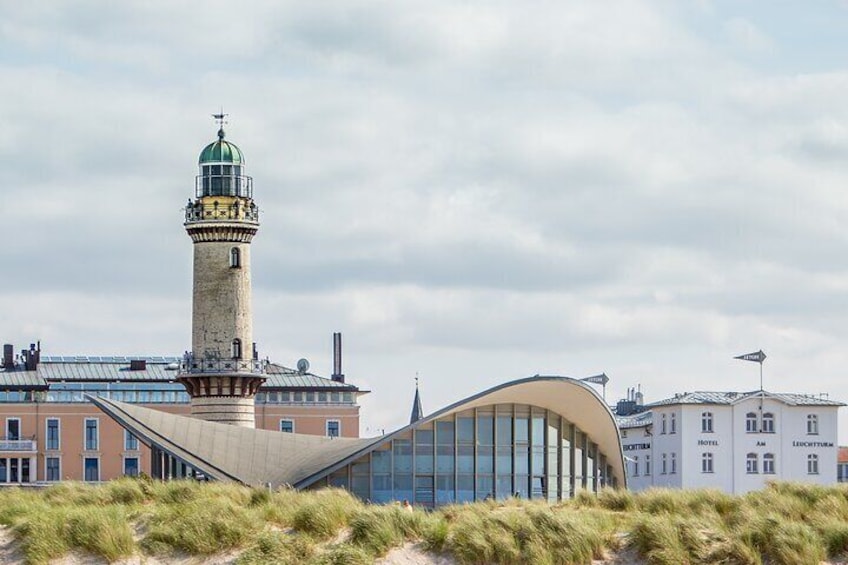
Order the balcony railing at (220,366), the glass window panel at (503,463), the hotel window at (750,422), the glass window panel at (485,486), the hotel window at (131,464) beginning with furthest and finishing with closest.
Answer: the hotel window at (131,464) → the hotel window at (750,422) → the balcony railing at (220,366) → the glass window panel at (503,463) → the glass window panel at (485,486)

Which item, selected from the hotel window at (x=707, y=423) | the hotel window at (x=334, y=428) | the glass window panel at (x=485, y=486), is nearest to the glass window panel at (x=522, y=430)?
the glass window panel at (x=485, y=486)

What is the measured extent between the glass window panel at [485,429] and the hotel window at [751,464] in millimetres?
44689

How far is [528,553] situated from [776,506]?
5824 mm

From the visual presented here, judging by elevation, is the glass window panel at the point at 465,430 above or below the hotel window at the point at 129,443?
above

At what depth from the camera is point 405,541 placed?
115ft

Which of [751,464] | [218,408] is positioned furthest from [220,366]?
[751,464]

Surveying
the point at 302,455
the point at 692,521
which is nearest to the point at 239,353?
the point at 302,455

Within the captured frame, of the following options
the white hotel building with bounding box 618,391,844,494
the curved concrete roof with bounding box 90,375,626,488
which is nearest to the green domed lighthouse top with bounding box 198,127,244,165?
the curved concrete roof with bounding box 90,375,626,488

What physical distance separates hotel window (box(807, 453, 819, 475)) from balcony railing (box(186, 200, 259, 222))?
3868 cm

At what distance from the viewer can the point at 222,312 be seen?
8012cm

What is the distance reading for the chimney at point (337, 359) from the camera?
12744 centimetres

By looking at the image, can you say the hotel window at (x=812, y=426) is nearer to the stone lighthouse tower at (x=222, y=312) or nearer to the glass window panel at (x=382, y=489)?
the stone lighthouse tower at (x=222, y=312)

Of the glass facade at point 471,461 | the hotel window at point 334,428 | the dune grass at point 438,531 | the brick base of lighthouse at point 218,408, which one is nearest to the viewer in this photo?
the dune grass at point 438,531

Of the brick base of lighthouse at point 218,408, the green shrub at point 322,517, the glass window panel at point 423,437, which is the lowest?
the green shrub at point 322,517
